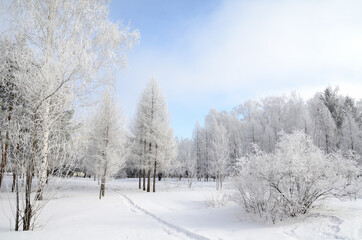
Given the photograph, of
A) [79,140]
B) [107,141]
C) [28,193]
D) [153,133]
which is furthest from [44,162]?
[153,133]

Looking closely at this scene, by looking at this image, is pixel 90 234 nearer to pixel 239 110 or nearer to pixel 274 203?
pixel 274 203

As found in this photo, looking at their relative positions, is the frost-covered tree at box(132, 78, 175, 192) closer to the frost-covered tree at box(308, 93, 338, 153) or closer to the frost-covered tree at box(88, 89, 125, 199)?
the frost-covered tree at box(88, 89, 125, 199)

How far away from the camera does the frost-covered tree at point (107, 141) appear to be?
14.5 meters

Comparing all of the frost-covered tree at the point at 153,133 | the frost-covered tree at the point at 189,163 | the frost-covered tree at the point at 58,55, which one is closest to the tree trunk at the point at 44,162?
the frost-covered tree at the point at 58,55

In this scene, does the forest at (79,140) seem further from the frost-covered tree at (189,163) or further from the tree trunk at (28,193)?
the frost-covered tree at (189,163)

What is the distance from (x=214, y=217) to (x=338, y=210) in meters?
4.33

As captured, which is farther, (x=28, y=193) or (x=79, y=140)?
(x=79, y=140)

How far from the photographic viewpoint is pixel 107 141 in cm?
1594

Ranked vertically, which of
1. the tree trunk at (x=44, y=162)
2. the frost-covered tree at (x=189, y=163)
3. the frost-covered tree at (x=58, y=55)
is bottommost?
the frost-covered tree at (x=189, y=163)

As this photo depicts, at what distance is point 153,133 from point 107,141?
14.6ft

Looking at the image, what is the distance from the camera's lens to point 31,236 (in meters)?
4.61

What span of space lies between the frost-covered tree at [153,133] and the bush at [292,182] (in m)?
12.4

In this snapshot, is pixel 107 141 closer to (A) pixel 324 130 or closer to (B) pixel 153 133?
(B) pixel 153 133

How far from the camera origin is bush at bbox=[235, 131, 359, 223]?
6.70 metres
